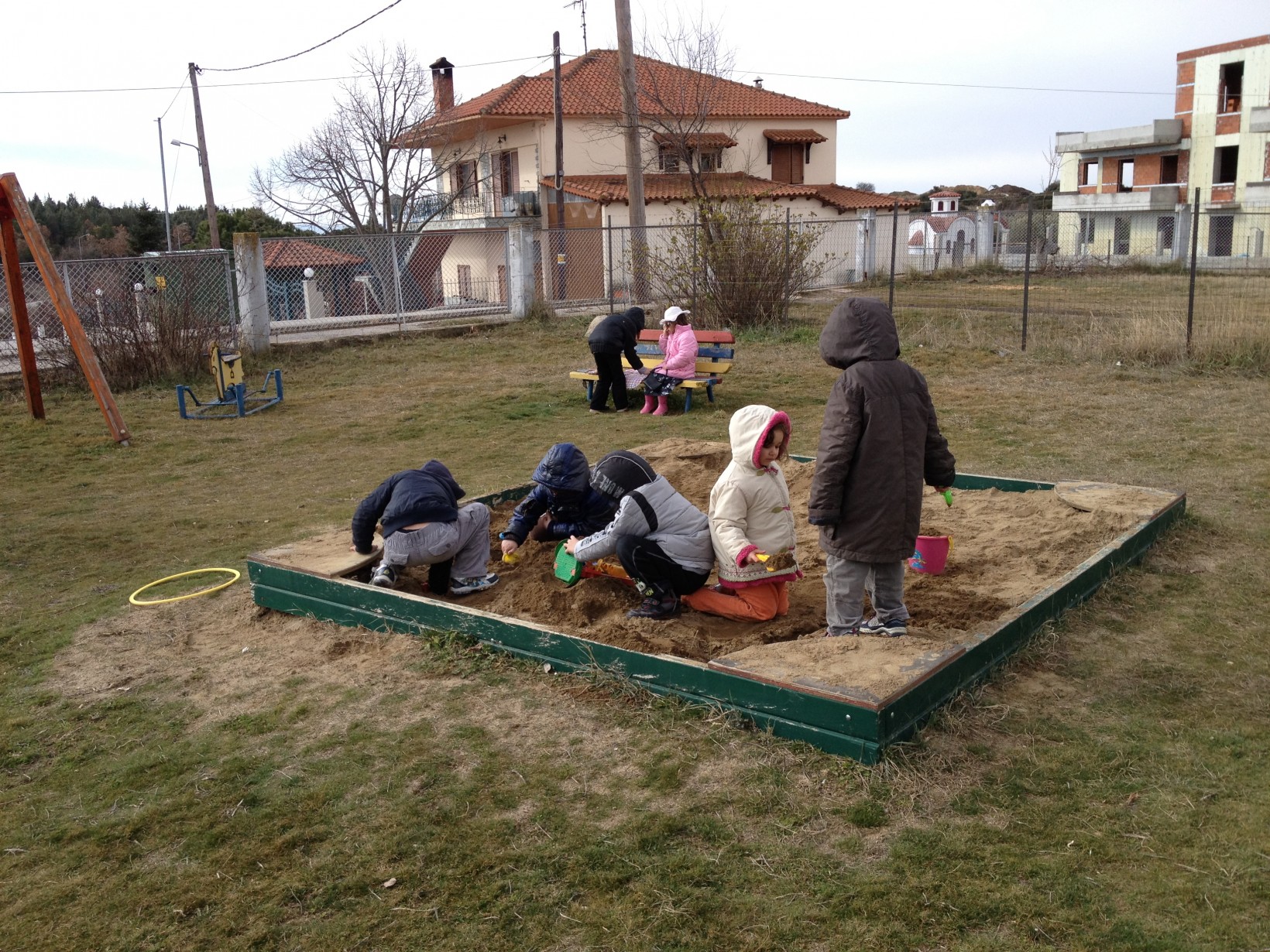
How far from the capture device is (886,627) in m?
4.71

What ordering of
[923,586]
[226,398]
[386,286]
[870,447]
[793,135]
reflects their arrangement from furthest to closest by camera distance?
[793,135] < [386,286] < [226,398] < [923,586] < [870,447]

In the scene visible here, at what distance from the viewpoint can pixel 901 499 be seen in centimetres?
446

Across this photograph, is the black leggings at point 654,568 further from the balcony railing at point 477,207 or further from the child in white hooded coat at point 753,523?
the balcony railing at point 477,207

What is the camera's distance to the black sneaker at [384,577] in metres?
5.65

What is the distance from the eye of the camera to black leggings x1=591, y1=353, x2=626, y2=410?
39.3 ft

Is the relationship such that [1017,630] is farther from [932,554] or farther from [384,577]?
[384,577]

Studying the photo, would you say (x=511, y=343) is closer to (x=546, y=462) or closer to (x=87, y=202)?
(x=546, y=462)

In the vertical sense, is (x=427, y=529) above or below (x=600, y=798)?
above

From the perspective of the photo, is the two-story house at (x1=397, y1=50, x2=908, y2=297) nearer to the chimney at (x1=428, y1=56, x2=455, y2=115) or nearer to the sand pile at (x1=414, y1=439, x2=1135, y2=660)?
the chimney at (x1=428, y1=56, x2=455, y2=115)

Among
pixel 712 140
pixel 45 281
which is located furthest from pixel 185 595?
pixel 712 140

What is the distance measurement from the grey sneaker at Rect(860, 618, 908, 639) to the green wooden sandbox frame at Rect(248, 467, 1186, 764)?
0.30 metres

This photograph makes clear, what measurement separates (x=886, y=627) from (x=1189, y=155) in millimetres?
51253

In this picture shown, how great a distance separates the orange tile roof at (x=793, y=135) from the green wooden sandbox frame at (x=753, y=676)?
37850 millimetres

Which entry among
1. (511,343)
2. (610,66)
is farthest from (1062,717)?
(610,66)
